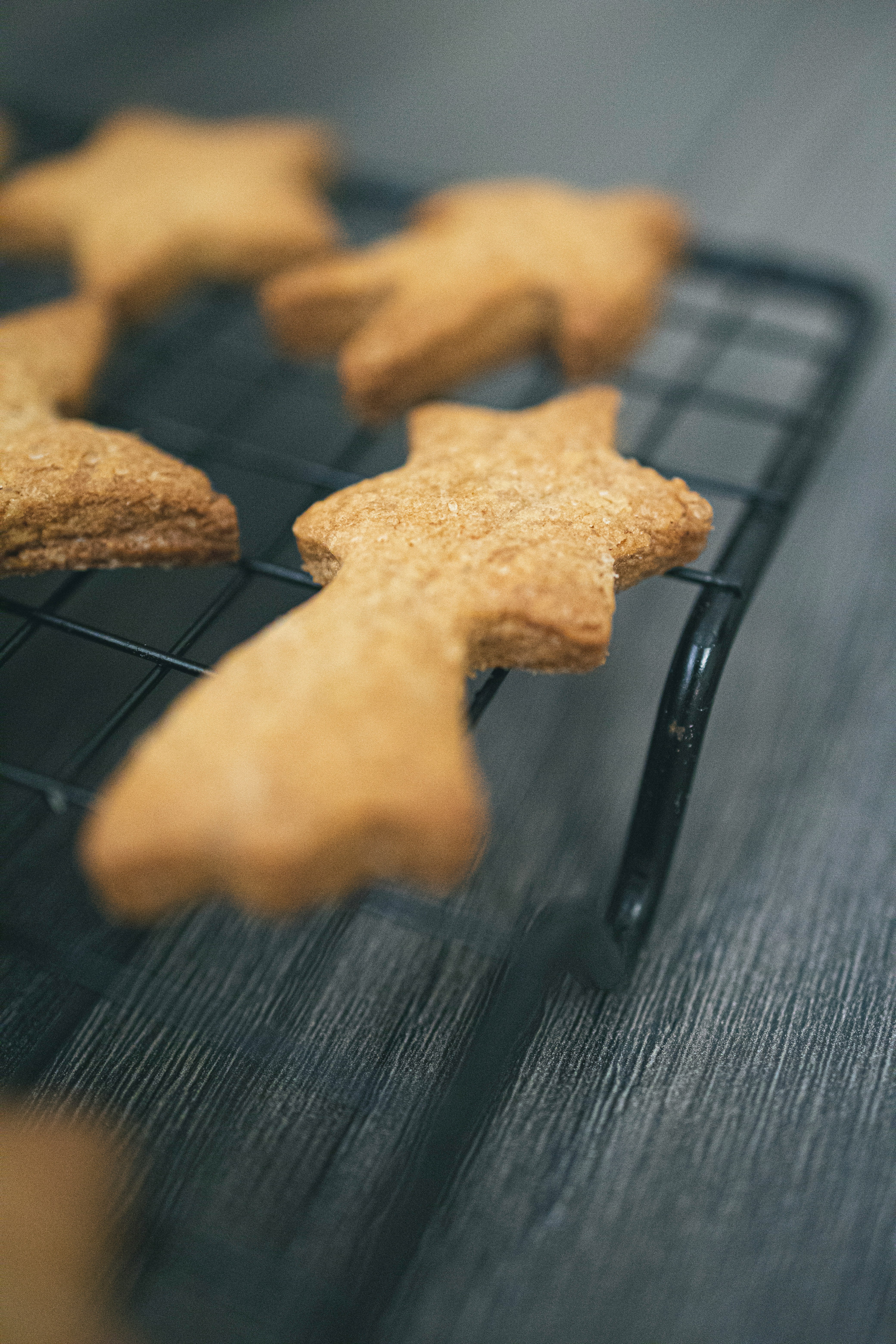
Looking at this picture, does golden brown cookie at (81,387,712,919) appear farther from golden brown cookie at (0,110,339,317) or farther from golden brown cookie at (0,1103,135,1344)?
golden brown cookie at (0,110,339,317)

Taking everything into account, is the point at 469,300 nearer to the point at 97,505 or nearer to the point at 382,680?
the point at 97,505

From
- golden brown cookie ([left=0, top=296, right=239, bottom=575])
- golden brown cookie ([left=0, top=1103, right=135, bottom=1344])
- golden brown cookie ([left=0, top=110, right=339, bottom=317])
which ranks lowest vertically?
golden brown cookie ([left=0, top=1103, right=135, bottom=1344])

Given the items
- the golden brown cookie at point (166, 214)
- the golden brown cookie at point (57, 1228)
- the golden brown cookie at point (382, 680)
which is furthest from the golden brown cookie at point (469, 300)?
the golden brown cookie at point (57, 1228)

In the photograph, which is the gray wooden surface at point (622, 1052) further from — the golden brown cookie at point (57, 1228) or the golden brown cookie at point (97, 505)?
the golden brown cookie at point (97, 505)

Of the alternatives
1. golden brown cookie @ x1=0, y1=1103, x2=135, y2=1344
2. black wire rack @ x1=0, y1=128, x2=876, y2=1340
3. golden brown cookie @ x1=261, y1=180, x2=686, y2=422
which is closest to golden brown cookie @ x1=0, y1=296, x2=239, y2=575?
black wire rack @ x1=0, y1=128, x2=876, y2=1340

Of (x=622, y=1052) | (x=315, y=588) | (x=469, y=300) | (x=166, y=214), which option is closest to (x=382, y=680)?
(x=315, y=588)
